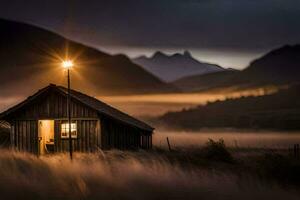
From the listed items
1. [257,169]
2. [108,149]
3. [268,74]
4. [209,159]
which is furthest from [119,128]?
[268,74]

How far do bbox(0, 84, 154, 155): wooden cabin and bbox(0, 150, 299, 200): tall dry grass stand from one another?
302 inches

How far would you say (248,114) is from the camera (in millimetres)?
136000

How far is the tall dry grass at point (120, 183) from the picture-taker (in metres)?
17.7

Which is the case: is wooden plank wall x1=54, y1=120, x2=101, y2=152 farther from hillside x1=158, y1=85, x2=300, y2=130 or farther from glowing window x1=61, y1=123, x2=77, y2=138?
hillside x1=158, y1=85, x2=300, y2=130

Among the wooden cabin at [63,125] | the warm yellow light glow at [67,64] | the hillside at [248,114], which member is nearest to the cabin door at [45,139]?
the wooden cabin at [63,125]

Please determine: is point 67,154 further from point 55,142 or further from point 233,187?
point 233,187

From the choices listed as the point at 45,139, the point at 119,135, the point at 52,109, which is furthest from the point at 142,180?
the point at 45,139

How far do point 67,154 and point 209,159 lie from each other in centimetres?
788

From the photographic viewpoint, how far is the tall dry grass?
17.7 metres

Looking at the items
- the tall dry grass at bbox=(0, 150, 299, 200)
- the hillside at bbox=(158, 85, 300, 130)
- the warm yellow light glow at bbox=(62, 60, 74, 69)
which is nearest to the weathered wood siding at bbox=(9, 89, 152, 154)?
the warm yellow light glow at bbox=(62, 60, 74, 69)

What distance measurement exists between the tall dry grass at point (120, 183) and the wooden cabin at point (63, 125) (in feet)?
25.2

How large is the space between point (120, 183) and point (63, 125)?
46.4 ft

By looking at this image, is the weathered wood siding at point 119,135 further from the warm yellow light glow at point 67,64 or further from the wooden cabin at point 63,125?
the warm yellow light glow at point 67,64

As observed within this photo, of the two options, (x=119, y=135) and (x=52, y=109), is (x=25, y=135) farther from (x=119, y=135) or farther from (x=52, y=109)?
(x=119, y=135)
